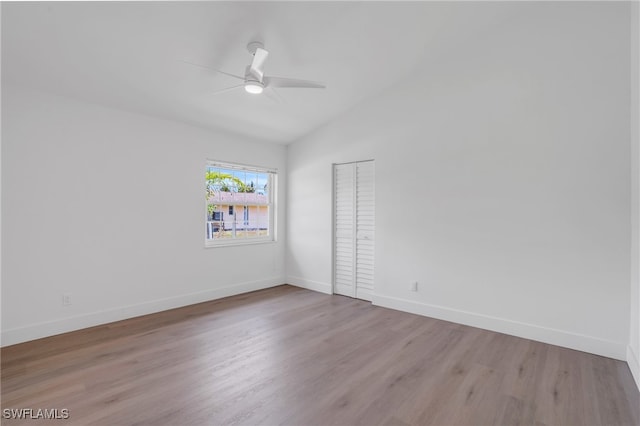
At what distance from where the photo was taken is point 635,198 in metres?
2.71

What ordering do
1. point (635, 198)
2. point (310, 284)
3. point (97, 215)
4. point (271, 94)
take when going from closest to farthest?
1. point (635, 198)
2. point (97, 215)
3. point (271, 94)
4. point (310, 284)

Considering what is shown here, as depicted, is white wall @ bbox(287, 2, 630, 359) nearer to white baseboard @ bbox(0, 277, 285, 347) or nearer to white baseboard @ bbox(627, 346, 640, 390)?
white baseboard @ bbox(627, 346, 640, 390)

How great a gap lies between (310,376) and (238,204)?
10.7 feet

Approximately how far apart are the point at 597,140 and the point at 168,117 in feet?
15.7

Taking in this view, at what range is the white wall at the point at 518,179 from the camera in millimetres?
2941

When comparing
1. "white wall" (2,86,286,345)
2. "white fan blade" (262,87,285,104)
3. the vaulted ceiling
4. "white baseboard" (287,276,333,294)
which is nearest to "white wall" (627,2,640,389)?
the vaulted ceiling

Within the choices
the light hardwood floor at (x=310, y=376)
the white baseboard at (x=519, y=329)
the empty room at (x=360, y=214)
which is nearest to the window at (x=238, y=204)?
the empty room at (x=360, y=214)

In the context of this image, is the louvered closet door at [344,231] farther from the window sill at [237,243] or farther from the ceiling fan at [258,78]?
the ceiling fan at [258,78]

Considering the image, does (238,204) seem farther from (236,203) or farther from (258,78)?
(258,78)

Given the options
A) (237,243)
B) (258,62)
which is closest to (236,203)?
(237,243)

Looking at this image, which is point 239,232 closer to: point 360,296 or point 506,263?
point 360,296

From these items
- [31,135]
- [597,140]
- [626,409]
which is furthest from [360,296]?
[31,135]

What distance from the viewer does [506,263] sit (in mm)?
3459

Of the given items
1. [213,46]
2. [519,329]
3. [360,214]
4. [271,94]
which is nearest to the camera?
[213,46]
